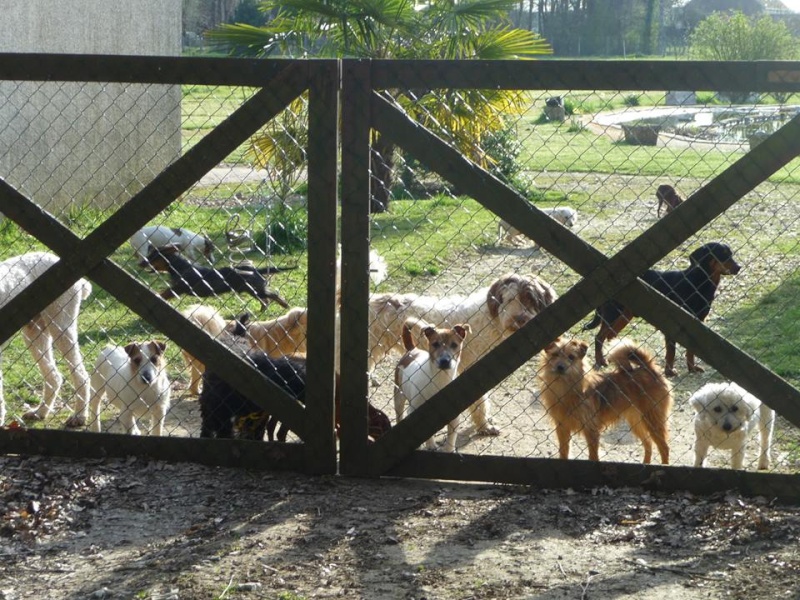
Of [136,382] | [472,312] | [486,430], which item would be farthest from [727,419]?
[136,382]

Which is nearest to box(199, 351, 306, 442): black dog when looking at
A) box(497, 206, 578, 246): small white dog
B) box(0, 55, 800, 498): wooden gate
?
box(0, 55, 800, 498): wooden gate

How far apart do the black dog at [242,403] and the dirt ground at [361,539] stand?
46cm

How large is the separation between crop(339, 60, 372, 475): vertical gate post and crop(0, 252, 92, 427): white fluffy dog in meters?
2.15

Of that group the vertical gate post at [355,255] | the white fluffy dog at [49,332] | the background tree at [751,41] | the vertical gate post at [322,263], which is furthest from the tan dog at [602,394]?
the background tree at [751,41]

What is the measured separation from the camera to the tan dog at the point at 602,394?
17.6ft

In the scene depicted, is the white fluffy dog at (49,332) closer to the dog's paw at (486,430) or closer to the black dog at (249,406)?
the black dog at (249,406)

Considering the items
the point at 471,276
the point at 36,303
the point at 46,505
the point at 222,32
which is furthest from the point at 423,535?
the point at 222,32

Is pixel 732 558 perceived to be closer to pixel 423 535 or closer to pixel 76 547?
pixel 423 535

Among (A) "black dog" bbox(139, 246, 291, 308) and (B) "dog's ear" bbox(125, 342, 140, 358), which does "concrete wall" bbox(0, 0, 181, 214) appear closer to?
(A) "black dog" bbox(139, 246, 291, 308)

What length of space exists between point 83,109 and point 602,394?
28.6 ft

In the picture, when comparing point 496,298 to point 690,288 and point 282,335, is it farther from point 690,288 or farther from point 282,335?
point 690,288

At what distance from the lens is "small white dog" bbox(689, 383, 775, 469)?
17.1ft

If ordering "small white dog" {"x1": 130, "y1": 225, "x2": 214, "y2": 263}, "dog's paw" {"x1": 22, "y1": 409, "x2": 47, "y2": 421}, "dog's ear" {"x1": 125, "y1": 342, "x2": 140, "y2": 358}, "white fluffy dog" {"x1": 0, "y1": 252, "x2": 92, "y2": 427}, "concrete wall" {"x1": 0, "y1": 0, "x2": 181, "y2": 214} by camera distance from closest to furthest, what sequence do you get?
1. "dog's ear" {"x1": 125, "y1": 342, "x2": 140, "y2": 358}
2. "white fluffy dog" {"x1": 0, "y1": 252, "x2": 92, "y2": 427}
3. "dog's paw" {"x1": 22, "y1": 409, "x2": 47, "y2": 421}
4. "small white dog" {"x1": 130, "y1": 225, "x2": 214, "y2": 263}
5. "concrete wall" {"x1": 0, "y1": 0, "x2": 181, "y2": 214}

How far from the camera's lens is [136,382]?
5.85 meters
